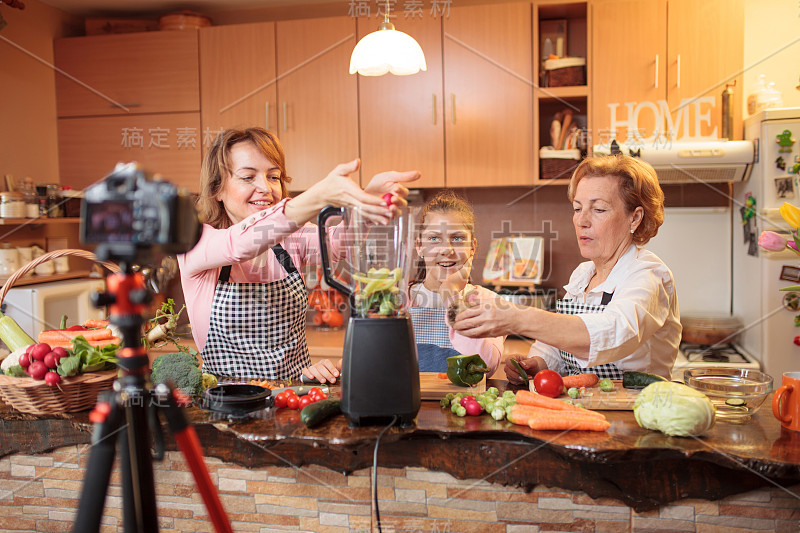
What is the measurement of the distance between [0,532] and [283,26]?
273 cm

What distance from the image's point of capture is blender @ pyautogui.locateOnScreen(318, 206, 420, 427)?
115cm

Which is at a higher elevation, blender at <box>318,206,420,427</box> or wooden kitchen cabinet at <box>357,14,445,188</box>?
wooden kitchen cabinet at <box>357,14,445,188</box>

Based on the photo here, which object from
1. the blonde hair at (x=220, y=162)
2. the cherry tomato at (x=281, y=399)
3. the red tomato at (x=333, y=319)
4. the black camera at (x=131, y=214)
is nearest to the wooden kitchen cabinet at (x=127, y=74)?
the red tomato at (x=333, y=319)

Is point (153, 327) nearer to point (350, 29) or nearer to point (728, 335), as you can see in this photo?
point (350, 29)

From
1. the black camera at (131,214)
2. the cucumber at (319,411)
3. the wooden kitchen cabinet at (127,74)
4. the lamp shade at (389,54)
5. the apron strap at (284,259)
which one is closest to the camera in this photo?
the black camera at (131,214)

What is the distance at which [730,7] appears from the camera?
9.90 ft

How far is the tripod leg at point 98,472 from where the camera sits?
29.7 inches

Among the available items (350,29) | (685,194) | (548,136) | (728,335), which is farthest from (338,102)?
(728,335)

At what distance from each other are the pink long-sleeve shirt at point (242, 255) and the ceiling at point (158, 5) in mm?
2227

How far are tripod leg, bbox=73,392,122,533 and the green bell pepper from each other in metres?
0.81

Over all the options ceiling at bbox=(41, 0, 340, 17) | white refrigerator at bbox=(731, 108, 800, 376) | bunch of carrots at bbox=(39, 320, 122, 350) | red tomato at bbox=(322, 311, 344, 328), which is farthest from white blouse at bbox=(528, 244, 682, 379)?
ceiling at bbox=(41, 0, 340, 17)

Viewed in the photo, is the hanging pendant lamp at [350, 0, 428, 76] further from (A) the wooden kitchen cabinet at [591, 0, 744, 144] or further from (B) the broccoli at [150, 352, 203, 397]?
(B) the broccoli at [150, 352, 203, 397]

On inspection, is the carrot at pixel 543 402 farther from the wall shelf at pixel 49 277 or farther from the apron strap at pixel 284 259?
the wall shelf at pixel 49 277

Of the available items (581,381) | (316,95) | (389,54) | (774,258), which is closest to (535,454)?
(581,381)
